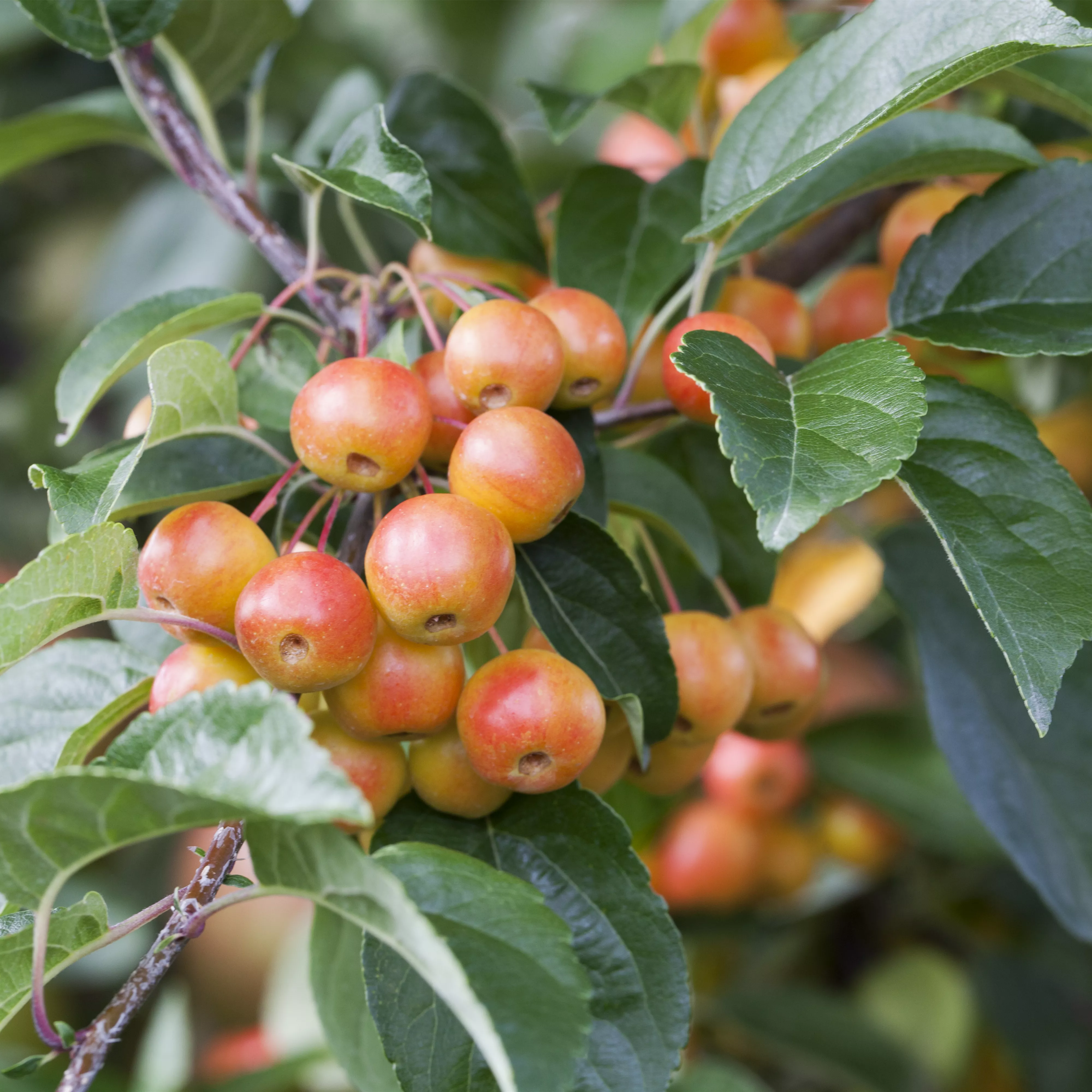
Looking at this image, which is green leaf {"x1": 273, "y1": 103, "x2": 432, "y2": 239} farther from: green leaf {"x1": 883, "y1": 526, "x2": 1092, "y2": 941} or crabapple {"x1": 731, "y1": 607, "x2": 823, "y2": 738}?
green leaf {"x1": 883, "y1": 526, "x2": 1092, "y2": 941}

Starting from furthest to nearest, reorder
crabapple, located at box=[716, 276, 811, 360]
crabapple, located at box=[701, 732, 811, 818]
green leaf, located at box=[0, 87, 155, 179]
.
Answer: crabapple, located at box=[701, 732, 811, 818] → green leaf, located at box=[0, 87, 155, 179] → crabapple, located at box=[716, 276, 811, 360]

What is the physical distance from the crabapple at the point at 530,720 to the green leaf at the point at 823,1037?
741 mm

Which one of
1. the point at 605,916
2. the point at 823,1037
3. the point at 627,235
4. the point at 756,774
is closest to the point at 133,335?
the point at 627,235

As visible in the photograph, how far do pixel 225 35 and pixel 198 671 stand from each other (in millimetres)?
484

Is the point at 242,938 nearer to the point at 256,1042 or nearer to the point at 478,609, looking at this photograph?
the point at 256,1042

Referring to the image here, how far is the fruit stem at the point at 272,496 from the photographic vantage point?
488 mm

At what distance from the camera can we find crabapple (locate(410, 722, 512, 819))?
49 cm

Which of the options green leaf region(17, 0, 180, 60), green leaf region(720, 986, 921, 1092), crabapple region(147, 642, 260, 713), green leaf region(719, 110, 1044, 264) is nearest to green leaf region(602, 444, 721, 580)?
green leaf region(719, 110, 1044, 264)

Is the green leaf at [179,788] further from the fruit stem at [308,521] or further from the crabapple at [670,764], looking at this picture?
the crabapple at [670,764]

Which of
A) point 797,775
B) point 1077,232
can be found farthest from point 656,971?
point 797,775

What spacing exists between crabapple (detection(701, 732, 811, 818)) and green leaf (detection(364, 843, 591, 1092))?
71cm

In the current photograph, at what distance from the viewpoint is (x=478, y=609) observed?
44cm

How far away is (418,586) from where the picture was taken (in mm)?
421

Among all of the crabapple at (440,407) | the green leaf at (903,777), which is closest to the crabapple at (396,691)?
the crabapple at (440,407)
